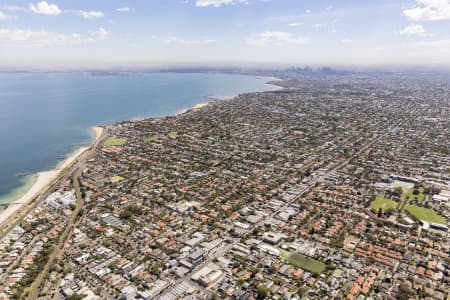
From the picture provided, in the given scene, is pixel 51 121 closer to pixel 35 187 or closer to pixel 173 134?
pixel 173 134

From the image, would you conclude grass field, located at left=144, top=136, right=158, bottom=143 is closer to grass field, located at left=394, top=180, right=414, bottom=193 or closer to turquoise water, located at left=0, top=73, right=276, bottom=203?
turquoise water, located at left=0, top=73, right=276, bottom=203

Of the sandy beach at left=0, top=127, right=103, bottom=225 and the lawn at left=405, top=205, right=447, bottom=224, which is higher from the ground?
the sandy beach at left=0, top=127, right=103, bottom=225

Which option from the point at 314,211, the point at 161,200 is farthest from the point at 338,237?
the point at 161,200

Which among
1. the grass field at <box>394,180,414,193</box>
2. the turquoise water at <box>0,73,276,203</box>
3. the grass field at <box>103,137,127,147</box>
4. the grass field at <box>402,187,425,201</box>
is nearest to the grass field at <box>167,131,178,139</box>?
the grass field at <box>103,137,127,147</box>

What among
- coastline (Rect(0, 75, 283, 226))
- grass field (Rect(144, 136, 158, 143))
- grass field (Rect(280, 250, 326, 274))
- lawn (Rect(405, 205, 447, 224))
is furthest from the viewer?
grass field (Rect(144, 136, 158, 143))

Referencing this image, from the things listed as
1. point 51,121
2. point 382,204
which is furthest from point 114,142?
point 382,204

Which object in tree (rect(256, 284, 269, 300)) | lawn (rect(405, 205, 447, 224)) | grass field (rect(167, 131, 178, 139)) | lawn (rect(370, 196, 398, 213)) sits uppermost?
grass field (rect(167, 131, 178, 139))
